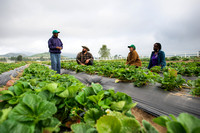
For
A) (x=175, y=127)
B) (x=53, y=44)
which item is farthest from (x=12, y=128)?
(x=53, y=44)

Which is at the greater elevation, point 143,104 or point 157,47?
point 157,47

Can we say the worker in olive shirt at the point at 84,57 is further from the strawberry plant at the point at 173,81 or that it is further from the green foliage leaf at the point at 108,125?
the green foliage leaf at the point at 108,125

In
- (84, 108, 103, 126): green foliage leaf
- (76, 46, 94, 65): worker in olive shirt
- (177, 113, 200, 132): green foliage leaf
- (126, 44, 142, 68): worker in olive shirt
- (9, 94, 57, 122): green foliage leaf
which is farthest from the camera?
(76, 46, 94, 65): worker in olive shirt

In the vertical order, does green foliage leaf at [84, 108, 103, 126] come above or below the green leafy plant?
below

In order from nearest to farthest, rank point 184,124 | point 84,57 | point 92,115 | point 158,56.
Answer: point 184,124, point 92,115, point 158,56, point 84,57

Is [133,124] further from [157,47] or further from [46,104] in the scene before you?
[157,47]

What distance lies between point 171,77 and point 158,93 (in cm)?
50

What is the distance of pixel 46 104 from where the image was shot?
708mm

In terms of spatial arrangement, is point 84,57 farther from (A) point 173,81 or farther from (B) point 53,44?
(A) point 173,81

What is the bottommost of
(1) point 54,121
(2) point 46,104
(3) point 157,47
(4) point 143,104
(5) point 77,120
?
(4) point 143,104

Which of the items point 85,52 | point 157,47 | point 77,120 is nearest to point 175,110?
point 77,120

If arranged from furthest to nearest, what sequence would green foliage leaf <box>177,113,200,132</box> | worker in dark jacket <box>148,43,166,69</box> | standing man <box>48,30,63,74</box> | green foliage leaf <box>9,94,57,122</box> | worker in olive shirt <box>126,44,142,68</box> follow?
worker in olive shirt <box>126,44,142,68</box> < standing man <box>48,30,63,74</box> < worker in dark jacket <box>148,43,166,69</box> < green foliage leaf <box>9,94,57,122</box> < green foliage leaf <box>177,113,200,132</box>

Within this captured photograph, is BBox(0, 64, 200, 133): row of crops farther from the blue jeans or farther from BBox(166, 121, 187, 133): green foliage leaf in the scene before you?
the blue jeans

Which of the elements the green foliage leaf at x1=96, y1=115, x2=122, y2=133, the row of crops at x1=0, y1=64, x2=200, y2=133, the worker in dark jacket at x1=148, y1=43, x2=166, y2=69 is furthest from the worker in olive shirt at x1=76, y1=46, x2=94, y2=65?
the green foliage leaf at x1=96, y1=115, x2=122, y2=133
